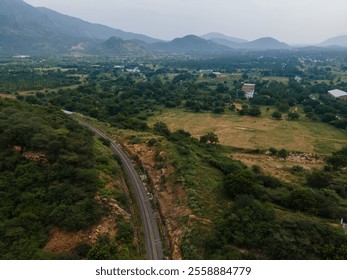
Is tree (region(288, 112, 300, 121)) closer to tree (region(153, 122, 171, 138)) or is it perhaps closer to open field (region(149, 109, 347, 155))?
open field (region(149, 109, 347, 155))

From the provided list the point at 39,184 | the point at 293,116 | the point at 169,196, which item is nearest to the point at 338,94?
the point at 293,116

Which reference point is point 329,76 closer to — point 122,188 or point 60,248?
point 122,188

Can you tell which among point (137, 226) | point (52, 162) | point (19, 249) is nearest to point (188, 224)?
point (137, 226)

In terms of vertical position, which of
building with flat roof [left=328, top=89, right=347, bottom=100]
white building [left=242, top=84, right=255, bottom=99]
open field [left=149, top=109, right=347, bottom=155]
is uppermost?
building with flat roof [left=328, top=89, right=347, bottom=100]

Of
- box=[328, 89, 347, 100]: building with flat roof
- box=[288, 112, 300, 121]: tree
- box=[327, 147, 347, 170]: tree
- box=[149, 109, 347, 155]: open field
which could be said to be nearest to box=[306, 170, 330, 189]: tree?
box=[327, 147, 347, 170]: tree

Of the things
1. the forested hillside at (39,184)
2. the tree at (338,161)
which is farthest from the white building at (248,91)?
the forested hillside at (39,184)

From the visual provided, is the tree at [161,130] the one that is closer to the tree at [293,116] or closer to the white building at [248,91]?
the tree at [293,116]

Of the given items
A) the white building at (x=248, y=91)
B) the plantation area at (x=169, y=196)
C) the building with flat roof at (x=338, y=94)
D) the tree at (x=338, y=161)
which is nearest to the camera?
the plantation area at (x=169, y=196)

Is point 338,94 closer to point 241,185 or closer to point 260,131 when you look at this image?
point 260,131
